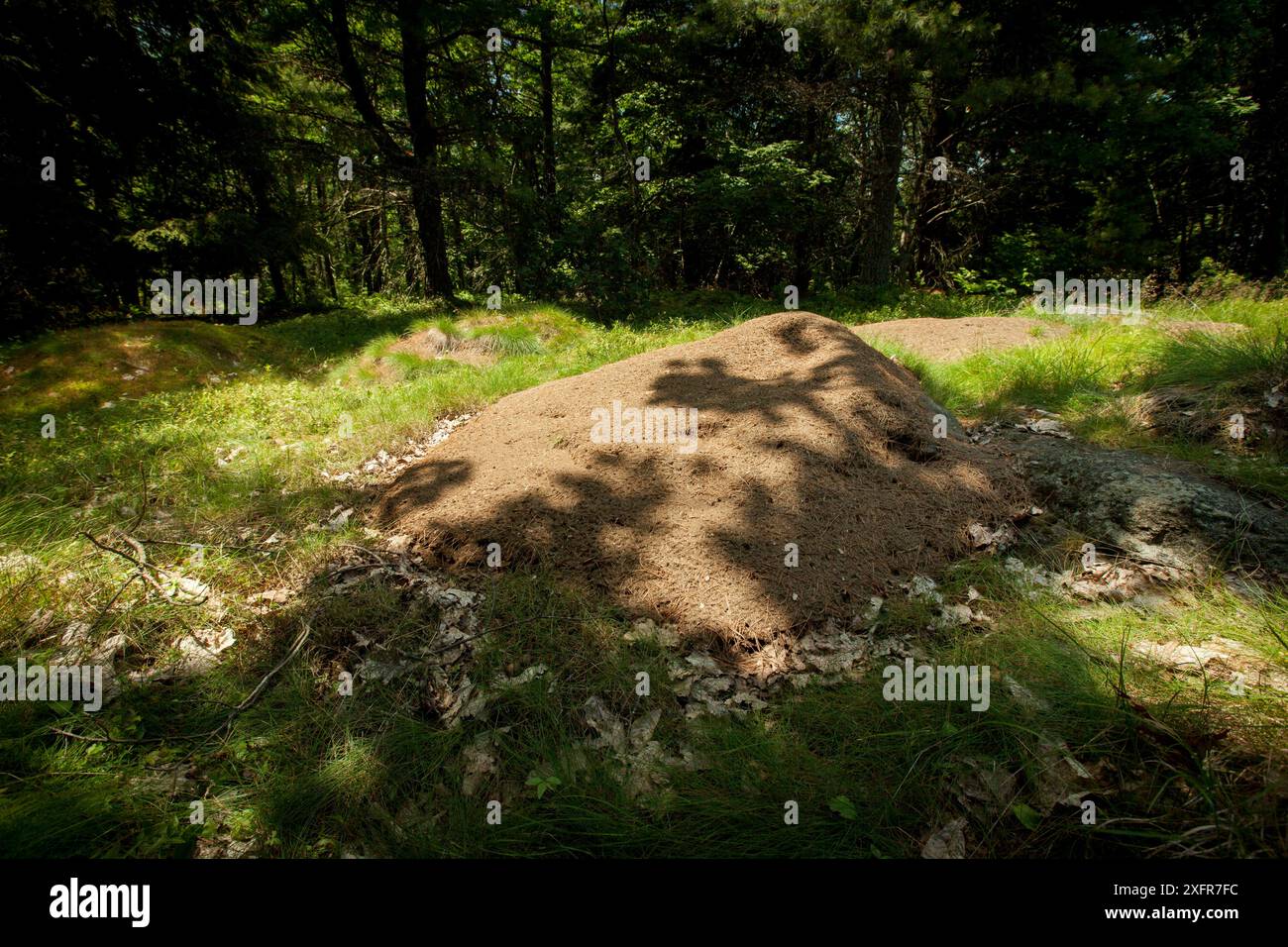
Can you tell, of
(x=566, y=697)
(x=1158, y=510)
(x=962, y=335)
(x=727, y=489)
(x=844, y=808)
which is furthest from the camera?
(x=962, y=335)

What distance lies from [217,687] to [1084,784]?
3.12m

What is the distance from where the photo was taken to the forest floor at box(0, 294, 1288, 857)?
5.08ft

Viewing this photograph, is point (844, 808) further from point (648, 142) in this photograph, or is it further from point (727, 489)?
point (648, 142)

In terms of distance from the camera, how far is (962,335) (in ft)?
19.6

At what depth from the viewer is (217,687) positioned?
2.09 m

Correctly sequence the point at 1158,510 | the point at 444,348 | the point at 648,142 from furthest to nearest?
the point at 648,142 → the point at 444,348 → the point at 1158,510

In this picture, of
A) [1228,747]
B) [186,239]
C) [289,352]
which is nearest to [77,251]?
[186,239]

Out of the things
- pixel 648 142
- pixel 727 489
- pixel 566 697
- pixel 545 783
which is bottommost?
pixel 545 783

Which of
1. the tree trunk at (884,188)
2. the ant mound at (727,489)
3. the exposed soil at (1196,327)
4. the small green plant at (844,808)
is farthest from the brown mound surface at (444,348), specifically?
the tree trunk at (884,188)

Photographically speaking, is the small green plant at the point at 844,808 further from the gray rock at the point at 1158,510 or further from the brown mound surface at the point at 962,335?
the brown mound surface at the point at 962,335

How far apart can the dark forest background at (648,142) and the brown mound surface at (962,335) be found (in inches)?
185

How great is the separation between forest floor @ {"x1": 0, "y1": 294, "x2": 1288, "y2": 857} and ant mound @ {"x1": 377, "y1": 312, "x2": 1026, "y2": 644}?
189mm

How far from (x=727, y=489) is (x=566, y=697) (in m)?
1.47

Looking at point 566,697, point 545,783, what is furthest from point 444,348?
point 545,783
